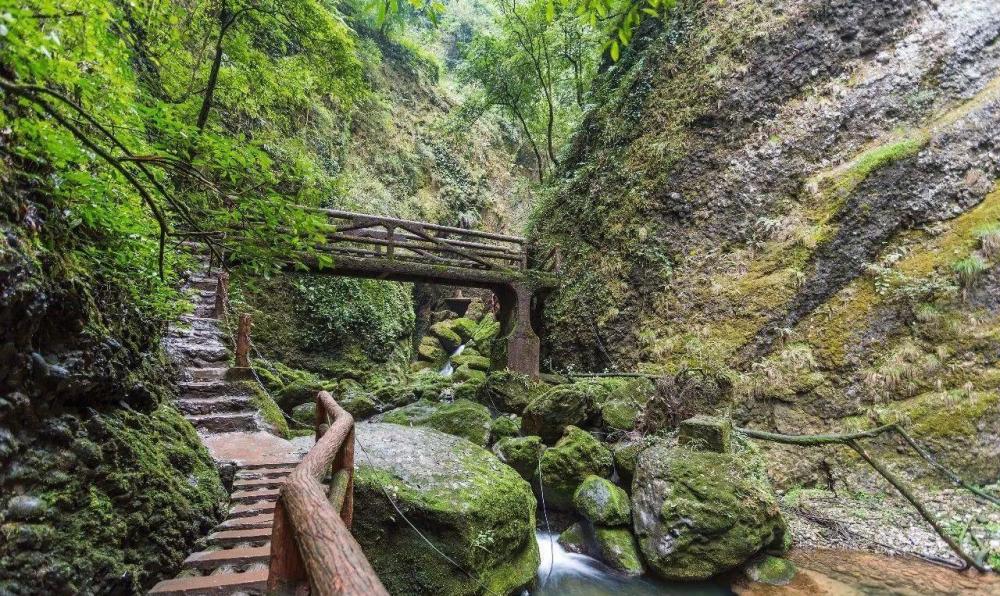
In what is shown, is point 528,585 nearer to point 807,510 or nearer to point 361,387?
point 807,510

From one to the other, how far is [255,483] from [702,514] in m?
4.66

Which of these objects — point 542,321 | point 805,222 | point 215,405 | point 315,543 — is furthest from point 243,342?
point 805,222

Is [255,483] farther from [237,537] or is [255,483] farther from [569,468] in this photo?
[569,468]

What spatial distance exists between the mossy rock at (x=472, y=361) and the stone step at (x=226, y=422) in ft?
25.4

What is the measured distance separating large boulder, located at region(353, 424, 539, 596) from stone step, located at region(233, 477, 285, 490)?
27.3 inches

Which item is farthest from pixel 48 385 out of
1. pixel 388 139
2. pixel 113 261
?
pixel 388 139

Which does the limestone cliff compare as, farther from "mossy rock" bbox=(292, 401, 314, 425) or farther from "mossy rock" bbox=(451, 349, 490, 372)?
"mossy rock" bbox=(292, 401, 314, 425)

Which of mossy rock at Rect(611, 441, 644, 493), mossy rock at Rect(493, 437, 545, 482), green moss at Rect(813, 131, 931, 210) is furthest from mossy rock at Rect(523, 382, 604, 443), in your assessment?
green moss at Rect(813, 131, 931, 210)

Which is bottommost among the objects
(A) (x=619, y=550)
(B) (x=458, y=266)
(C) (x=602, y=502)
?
(A) (x=619, y=550)

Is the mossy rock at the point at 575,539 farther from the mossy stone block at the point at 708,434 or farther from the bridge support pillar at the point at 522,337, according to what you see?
the bridge support pillar at the point at 522,337

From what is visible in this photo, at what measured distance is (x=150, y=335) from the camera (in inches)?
168

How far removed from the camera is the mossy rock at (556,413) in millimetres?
7453

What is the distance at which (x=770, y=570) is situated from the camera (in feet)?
16.9

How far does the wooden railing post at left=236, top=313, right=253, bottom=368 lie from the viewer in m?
6.51
